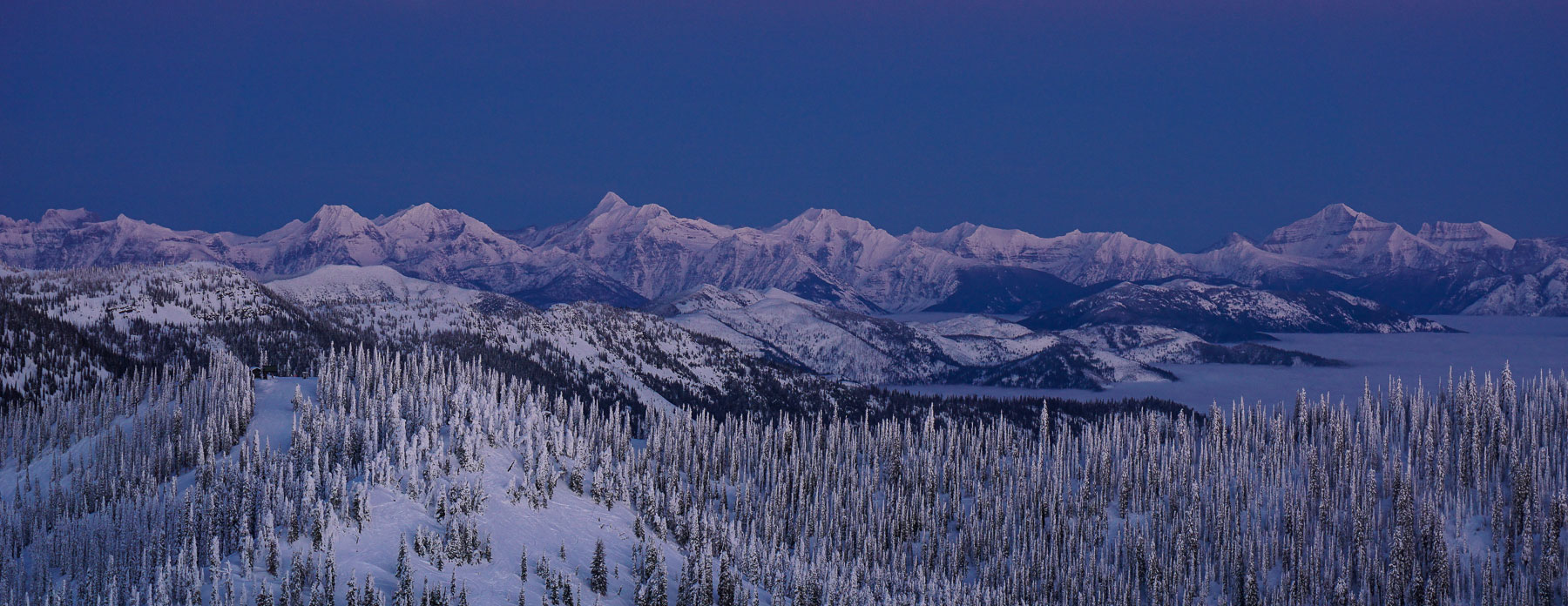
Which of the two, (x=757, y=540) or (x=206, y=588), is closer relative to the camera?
(x=206, y=588)

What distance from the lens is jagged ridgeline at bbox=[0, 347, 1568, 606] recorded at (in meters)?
100

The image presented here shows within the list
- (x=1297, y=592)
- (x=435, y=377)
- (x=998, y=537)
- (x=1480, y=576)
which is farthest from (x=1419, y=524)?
(x=435, y=377)

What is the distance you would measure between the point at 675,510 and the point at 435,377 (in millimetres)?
52339

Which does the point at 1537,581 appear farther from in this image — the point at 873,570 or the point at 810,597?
the point at 810,597

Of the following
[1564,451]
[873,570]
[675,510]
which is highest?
[1564,451]

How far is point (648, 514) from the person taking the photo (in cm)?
14150

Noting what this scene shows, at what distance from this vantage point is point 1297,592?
149375 millimetres

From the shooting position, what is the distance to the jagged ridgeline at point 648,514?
100 metres

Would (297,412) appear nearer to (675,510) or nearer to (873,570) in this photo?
(675,510)

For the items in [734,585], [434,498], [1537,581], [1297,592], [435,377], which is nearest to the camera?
[434,498]

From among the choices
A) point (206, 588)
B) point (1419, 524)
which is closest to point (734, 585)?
point (206, 588)

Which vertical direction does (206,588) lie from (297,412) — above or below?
below

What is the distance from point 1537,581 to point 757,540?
118549mm

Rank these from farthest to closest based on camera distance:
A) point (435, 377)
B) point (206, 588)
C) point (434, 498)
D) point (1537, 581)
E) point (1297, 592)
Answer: point (435, 377) → point (1297, 592) → point (1537, 581) → point (434, 498) → point (206, 588)
